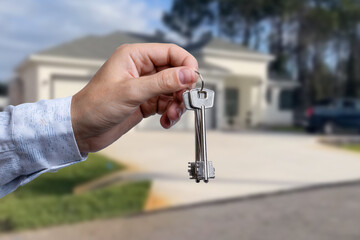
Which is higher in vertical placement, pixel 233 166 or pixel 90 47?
pixel 90 47

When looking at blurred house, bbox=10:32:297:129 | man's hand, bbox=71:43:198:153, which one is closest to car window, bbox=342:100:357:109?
blurred house, bbox=10:32:297:129

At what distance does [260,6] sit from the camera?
88.5ft

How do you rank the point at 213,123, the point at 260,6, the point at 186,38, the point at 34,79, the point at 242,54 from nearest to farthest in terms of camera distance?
1. the point at 34,79
2. the point at 213,123
3. the point at 242,54
4. the point at 260,6
5. the point at 186,38

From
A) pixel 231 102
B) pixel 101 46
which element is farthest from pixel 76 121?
pixel 231 102

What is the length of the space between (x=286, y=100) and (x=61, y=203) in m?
19.5

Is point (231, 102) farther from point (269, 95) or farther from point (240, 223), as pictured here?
Result: point (240, 223)

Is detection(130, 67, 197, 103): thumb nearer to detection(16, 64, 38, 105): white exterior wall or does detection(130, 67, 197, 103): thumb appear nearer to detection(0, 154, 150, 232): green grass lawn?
detection(0, 154, 150, 232): green grass lawn

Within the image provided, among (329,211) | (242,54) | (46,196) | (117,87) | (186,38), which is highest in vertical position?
(186,38)

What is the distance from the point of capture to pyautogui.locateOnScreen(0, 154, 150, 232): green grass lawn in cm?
427

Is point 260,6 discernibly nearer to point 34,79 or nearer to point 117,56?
point 34,79

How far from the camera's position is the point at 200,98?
981 millimetres

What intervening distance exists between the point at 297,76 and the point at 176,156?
23.7 meters

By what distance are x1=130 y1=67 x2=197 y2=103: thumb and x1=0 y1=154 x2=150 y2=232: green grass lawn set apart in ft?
12.0

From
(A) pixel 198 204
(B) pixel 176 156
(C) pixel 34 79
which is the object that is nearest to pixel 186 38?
(C) pixel 34 79
